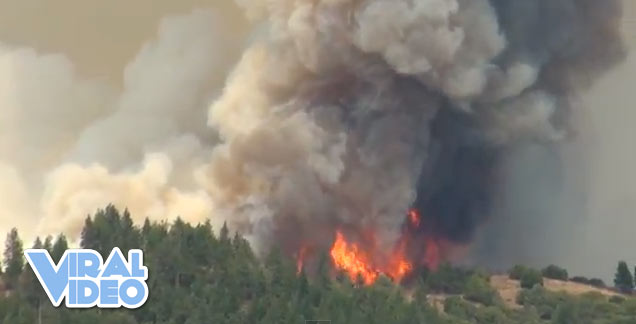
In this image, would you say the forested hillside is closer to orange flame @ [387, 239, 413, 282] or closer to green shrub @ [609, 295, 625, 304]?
green shrub @ [609, 295, 625, 304]

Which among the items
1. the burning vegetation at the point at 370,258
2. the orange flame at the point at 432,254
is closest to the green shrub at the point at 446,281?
the burning vegetation at the point at 370,258

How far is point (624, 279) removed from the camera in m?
178

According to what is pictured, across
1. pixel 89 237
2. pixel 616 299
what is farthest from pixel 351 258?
pixel 616 299

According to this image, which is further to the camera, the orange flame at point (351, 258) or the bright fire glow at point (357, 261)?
the orange flame at point (351, 258)

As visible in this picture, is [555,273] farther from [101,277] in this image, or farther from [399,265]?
[101,277]

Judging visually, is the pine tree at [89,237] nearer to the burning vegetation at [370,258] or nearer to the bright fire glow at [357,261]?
the burning vegetation at [370,258]

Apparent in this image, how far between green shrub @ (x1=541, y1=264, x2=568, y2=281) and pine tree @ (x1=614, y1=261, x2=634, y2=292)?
6.45m

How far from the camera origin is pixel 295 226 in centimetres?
16150

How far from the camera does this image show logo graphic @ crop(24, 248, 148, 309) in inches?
3725

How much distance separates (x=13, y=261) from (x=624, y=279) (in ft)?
249

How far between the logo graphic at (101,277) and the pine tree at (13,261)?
3878 cm

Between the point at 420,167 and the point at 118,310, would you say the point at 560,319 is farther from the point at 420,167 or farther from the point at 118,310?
the point at 118,310

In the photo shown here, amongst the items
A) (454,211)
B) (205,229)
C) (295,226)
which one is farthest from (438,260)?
(205,229)

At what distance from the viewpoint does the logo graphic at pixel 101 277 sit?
310 ft
